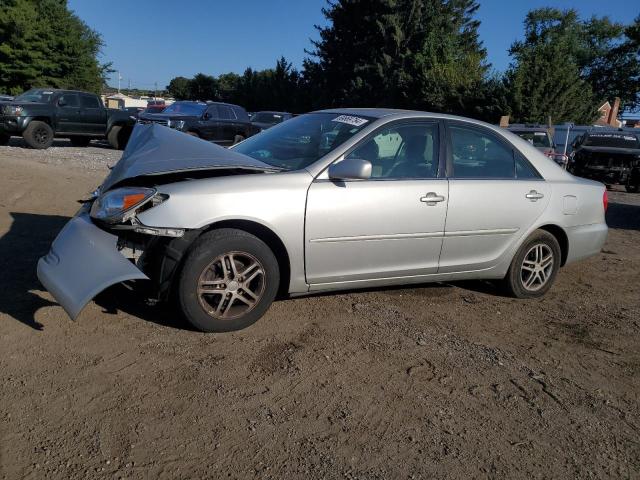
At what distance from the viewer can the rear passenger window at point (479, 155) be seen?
4684mm

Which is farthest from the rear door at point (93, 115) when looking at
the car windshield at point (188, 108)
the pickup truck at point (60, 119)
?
the car windshield at point (188, 108)

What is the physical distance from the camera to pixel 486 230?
4691mm

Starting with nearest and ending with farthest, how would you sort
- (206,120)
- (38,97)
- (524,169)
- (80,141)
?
1. (524,169)
2. (38,97)
3. (206,120)
4. (80,141)

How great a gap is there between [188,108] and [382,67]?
29487 millimetres

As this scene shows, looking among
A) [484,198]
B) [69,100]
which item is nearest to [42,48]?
[69,100]

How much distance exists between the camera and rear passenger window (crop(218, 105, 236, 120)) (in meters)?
18.2

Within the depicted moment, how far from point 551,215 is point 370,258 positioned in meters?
1.90

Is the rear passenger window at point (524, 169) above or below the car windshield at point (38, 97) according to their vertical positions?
below

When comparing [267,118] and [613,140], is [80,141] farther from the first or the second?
[613,140]

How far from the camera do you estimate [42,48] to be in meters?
40.9

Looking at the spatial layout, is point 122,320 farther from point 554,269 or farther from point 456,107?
point 456,107

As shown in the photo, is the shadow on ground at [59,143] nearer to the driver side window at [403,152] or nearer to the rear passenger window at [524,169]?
the driver side window at [403,152]

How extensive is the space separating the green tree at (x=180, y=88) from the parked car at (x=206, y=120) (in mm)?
57399

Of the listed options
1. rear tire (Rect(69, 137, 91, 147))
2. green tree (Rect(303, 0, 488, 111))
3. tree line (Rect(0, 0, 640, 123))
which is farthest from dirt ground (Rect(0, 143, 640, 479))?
green tree (Rect(303, 0, 488, 111))
